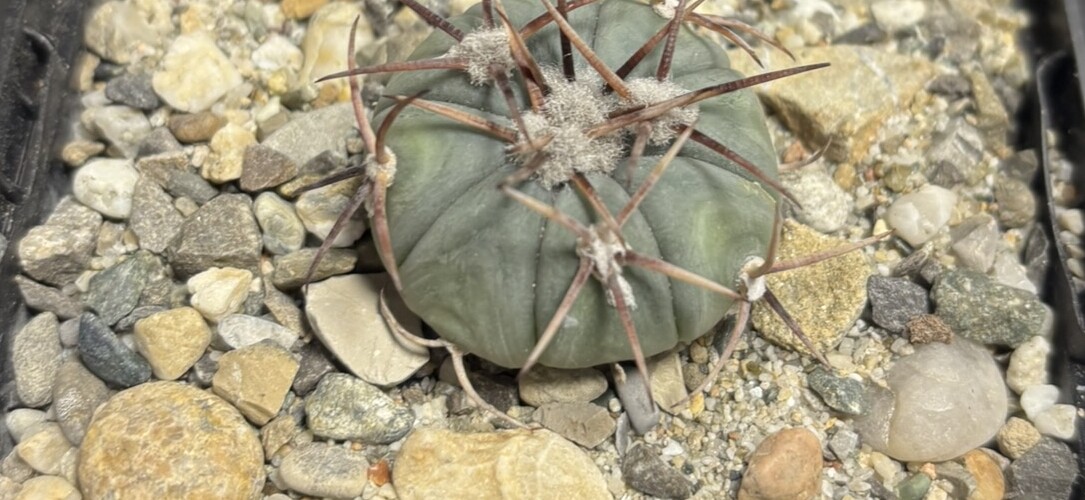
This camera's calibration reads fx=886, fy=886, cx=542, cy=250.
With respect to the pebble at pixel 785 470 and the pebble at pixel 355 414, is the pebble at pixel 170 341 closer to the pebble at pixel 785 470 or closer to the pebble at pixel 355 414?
the pebble at pixel 355 414

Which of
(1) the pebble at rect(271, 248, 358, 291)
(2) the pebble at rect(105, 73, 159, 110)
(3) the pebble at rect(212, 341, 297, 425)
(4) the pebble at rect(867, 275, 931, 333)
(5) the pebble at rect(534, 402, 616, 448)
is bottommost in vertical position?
(5) the pebble at rect(534, 402, 616, 448)

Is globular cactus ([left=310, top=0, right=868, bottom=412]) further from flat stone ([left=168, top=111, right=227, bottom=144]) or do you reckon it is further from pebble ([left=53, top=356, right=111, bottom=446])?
flat stone ([left=168, top=111, right=227, bottom=144])

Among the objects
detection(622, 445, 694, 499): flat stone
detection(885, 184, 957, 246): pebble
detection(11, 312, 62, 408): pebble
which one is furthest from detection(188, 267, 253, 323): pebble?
detection(885, 184, 957, 246): pebble

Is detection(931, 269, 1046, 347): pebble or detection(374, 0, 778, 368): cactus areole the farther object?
detection(931, 269, 1046, 347): pebble

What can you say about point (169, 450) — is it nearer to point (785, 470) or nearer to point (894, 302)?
point (785, 470)

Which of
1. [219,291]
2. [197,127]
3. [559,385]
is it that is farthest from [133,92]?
[559,385]

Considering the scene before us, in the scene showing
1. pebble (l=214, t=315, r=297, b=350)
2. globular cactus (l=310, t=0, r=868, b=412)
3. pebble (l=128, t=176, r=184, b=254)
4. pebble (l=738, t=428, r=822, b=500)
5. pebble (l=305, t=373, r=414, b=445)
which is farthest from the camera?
pebble (l=128, t=176, r=184, b=254)
